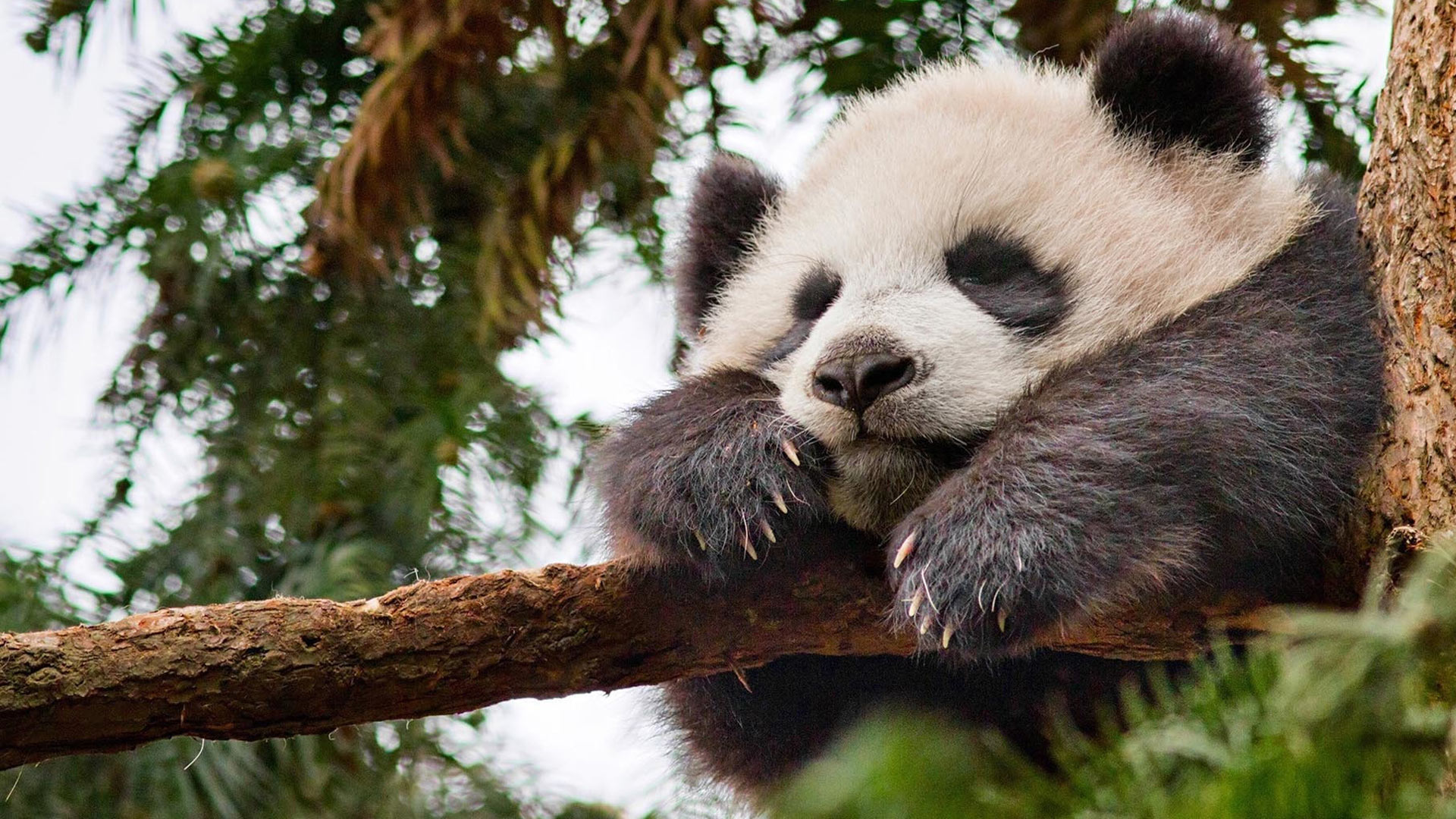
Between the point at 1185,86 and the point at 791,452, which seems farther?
the point at 1185,86

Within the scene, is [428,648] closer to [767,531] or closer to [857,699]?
[767,531]

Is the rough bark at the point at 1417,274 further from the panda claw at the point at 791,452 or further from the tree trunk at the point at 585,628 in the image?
the panda claw at the point at 791,452

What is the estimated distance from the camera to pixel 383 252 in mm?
3684

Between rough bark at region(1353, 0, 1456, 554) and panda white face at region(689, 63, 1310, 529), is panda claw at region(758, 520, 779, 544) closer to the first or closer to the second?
panda white face at region(689, 63, 1310, 529)

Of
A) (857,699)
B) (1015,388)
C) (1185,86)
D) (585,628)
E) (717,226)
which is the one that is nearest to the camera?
(585,628)

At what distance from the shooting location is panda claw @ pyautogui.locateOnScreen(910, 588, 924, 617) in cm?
190

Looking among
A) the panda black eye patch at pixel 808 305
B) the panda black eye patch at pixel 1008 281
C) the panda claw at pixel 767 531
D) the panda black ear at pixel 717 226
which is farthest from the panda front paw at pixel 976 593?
the panda black ear at pixel 717 226

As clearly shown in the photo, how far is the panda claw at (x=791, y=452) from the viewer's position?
225 centimetres

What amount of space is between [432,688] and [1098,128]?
1.86m

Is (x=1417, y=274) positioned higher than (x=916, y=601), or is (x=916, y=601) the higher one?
(x=1417, y=274)

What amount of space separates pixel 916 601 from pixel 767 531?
310 mm

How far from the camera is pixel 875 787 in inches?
32.5

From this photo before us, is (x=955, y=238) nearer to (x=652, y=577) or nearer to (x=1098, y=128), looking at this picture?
(x=1098, y=128)

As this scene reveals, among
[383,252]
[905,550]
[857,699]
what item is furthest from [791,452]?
[383,252]
